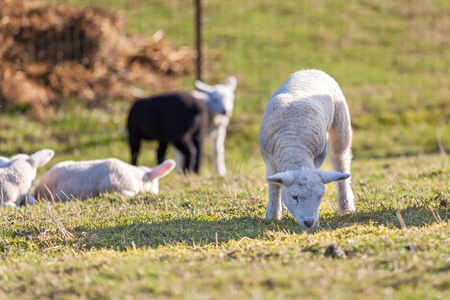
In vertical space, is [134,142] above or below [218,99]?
below

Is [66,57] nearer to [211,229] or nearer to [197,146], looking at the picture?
[197,146]

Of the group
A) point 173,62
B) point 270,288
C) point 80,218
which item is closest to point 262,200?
point 80,218

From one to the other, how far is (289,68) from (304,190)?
12.1 meters

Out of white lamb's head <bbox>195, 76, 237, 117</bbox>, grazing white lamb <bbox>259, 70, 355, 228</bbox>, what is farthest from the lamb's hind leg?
white lamb's head <bbox>195, 76, 237, 117</bbox>

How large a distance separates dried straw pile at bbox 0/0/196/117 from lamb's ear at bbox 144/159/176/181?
640 cm

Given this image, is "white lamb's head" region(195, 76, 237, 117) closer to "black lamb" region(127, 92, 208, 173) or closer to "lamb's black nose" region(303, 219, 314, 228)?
"black lamb" region(127, 92, 208, 173)

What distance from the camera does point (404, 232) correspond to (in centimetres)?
445

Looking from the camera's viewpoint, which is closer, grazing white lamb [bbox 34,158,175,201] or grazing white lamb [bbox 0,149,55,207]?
grazing white lamb [bbox 0,149,55,207]

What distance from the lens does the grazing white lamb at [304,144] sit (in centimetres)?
479

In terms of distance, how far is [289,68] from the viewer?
54.2ft

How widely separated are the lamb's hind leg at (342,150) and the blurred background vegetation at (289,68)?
17.4 ft

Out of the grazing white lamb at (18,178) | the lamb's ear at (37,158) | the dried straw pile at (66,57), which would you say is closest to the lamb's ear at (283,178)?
the grazing white lamb at (18,178)

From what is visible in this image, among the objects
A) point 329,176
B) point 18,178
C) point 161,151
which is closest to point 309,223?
point 329,176

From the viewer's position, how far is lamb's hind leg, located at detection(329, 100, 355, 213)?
568 cm
